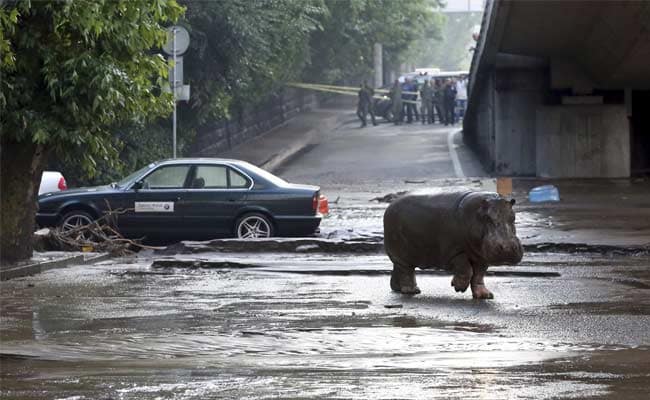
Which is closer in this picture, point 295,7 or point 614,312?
point 614,312

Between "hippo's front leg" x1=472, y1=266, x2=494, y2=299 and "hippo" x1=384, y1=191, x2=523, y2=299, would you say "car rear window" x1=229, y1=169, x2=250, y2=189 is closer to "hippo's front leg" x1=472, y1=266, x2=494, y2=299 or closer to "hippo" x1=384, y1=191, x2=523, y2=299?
"hippo" x1=384, y1=191, x2=523, y2=299

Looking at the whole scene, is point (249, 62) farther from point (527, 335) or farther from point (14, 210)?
point (527, 335)

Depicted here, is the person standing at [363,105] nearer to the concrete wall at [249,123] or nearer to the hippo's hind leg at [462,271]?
the concrete wall at [249,123]

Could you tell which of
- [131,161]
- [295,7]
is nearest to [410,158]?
[295,7]

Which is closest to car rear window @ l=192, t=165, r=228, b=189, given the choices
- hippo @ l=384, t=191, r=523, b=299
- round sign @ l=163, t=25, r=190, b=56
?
round sign @ l=163, t=25, r=190, b=56

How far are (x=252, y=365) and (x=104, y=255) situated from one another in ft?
30.9

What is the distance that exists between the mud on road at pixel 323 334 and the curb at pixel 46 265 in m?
0.26

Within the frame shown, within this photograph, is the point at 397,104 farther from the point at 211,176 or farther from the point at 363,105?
the point at 211,176

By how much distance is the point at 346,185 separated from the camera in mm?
33062

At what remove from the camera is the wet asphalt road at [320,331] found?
8.55 meters

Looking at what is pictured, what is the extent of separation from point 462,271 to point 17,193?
251 inches

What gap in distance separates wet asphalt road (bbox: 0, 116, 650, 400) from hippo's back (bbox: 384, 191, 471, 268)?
43cm

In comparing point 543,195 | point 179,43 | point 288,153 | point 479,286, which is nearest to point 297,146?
point 288,153

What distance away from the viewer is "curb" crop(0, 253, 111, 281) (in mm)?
15853
